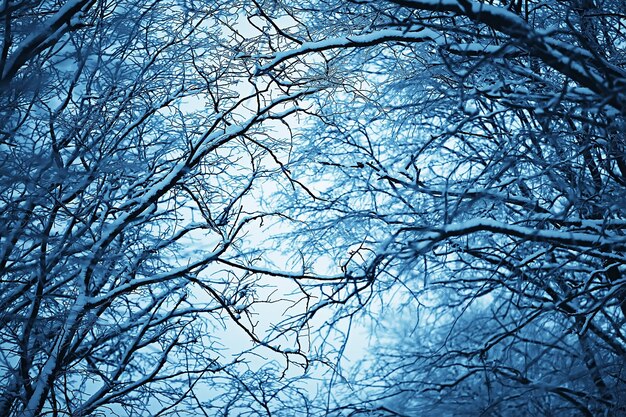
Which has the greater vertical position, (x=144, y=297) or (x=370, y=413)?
(x=144, y=297)

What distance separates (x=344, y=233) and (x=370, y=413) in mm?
1828

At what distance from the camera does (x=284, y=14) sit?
19.3 feet

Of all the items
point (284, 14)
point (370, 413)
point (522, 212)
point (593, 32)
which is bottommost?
point (370, 413)

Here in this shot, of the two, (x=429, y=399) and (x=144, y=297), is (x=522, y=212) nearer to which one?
(x=429, y=399)

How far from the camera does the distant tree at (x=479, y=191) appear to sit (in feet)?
12.2

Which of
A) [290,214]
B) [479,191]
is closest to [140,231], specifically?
[290,214]

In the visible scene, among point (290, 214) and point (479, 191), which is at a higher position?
point (290, 214)

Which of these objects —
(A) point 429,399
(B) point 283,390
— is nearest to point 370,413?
(A) point 429,399

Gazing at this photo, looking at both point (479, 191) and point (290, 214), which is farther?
point (290, 214)

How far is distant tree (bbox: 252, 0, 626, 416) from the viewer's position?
371 centimetres

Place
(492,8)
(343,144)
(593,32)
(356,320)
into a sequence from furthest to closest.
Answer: (343,144), (356,320), (593,32), (492,8)

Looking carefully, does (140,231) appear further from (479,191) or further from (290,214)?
(479,191)

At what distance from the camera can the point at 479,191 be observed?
13.8ft

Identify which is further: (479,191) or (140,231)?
(140,231)
